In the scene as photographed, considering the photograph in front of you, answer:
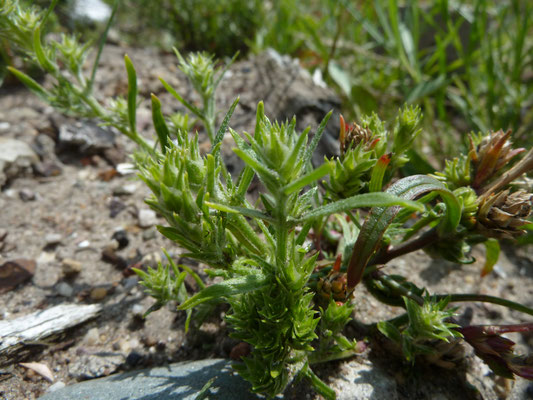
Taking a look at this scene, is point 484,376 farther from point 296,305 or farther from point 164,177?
point 164,177

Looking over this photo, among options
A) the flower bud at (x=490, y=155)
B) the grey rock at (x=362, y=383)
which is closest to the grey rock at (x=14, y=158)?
the grey rock at (x=362, y=383)

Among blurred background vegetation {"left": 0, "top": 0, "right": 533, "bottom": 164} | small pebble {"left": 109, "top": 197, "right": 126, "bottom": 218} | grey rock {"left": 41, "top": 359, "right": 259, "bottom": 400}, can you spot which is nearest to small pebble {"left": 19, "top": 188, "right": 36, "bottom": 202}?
small pebble {"left": 109, "top": 197, "right": 126, "bottom": 218}

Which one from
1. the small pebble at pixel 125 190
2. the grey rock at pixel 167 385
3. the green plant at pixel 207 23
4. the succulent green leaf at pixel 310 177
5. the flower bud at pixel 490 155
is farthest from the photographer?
the green plant at pixel 207 23

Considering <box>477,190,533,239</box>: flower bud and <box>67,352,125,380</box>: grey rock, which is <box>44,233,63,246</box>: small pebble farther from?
<box>477,190,533,239</box>: flower bud

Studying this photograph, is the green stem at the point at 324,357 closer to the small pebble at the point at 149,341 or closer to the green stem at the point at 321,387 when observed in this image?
the green stem at the point at 321,387

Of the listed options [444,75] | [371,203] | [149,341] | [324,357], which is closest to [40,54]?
[149,341]
